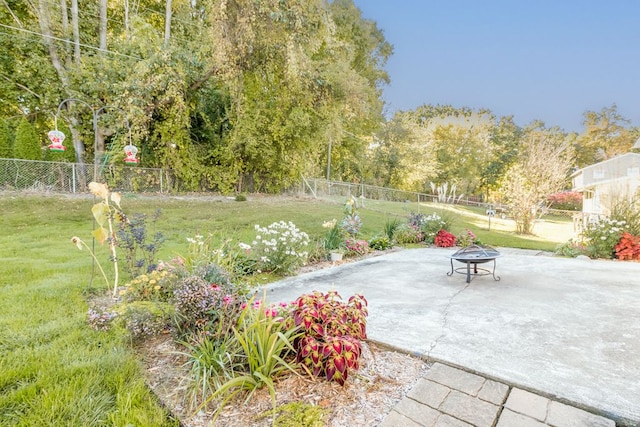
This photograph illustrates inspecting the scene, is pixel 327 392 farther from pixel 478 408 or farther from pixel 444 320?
pixel 444 320

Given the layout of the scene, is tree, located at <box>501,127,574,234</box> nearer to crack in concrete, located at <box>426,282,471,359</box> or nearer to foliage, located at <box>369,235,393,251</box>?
foliage, located at <box>369,235,393,251</box>

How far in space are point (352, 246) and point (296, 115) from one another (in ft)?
24.0

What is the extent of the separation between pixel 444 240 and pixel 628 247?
2.97 metres

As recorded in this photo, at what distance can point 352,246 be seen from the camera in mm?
5668

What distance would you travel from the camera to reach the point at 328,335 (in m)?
1.86

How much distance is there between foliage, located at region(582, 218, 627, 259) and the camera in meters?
5.52

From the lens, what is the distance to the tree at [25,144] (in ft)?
29.5

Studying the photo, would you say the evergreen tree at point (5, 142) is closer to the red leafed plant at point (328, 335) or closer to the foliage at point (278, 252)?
the foliage at point (278, 252)

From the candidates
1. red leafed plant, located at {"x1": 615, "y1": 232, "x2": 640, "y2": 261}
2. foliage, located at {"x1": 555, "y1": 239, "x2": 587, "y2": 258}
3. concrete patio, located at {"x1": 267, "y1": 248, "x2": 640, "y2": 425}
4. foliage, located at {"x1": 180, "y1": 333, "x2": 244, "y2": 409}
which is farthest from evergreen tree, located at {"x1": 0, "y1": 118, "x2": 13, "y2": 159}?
red leafed plant, located at {"x1": 615, "y1": 232, "x2": 640, "y2": 261}

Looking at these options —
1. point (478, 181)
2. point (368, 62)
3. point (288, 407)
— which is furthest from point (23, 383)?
point (478, 181)

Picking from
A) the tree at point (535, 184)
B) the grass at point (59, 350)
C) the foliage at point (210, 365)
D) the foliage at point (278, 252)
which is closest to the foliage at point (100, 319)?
the grass at point (59, 350)

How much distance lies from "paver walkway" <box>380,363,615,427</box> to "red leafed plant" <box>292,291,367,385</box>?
35 centimetres

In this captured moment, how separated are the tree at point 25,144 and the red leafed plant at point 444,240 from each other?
1152 cm

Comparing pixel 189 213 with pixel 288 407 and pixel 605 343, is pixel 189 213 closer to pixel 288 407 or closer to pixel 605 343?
pixel 288 407
